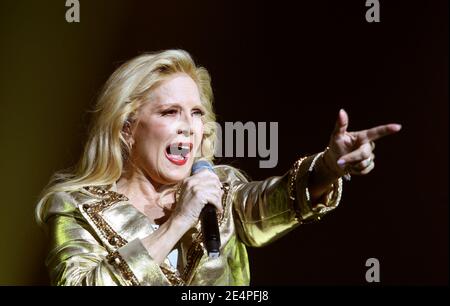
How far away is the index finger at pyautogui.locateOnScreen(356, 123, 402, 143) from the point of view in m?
1.25

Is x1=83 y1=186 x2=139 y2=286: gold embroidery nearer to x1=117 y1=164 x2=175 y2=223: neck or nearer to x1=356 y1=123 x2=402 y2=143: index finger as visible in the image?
x1=117 y1=164 x2=175 y2=223: neck

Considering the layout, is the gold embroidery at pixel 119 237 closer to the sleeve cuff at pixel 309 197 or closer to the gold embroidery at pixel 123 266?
the gold embroidery at pixel 123 266

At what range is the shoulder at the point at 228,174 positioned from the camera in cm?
176

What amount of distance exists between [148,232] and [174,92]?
1.07 ft

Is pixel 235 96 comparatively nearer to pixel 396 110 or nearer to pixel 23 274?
pixel 396 110

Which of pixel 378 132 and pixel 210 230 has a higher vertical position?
pixel 378 132

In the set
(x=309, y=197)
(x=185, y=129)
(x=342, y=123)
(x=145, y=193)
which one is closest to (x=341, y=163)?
(x=342, y=123)

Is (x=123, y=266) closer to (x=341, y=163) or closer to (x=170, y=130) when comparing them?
(x=170, y=130)

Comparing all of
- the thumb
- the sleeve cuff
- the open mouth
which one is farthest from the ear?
the thumb

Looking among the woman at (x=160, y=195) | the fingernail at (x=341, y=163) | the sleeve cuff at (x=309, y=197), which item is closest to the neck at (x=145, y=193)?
the woman at (x=160, y=195)

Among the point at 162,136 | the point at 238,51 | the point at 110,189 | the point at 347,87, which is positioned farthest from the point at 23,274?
the point at 347,87

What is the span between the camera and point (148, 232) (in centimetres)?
161

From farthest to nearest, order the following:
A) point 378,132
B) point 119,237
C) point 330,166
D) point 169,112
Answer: point 169,112 → point 119,237 → point 330,166 → point 378,132

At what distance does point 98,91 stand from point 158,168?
1.27 ft
